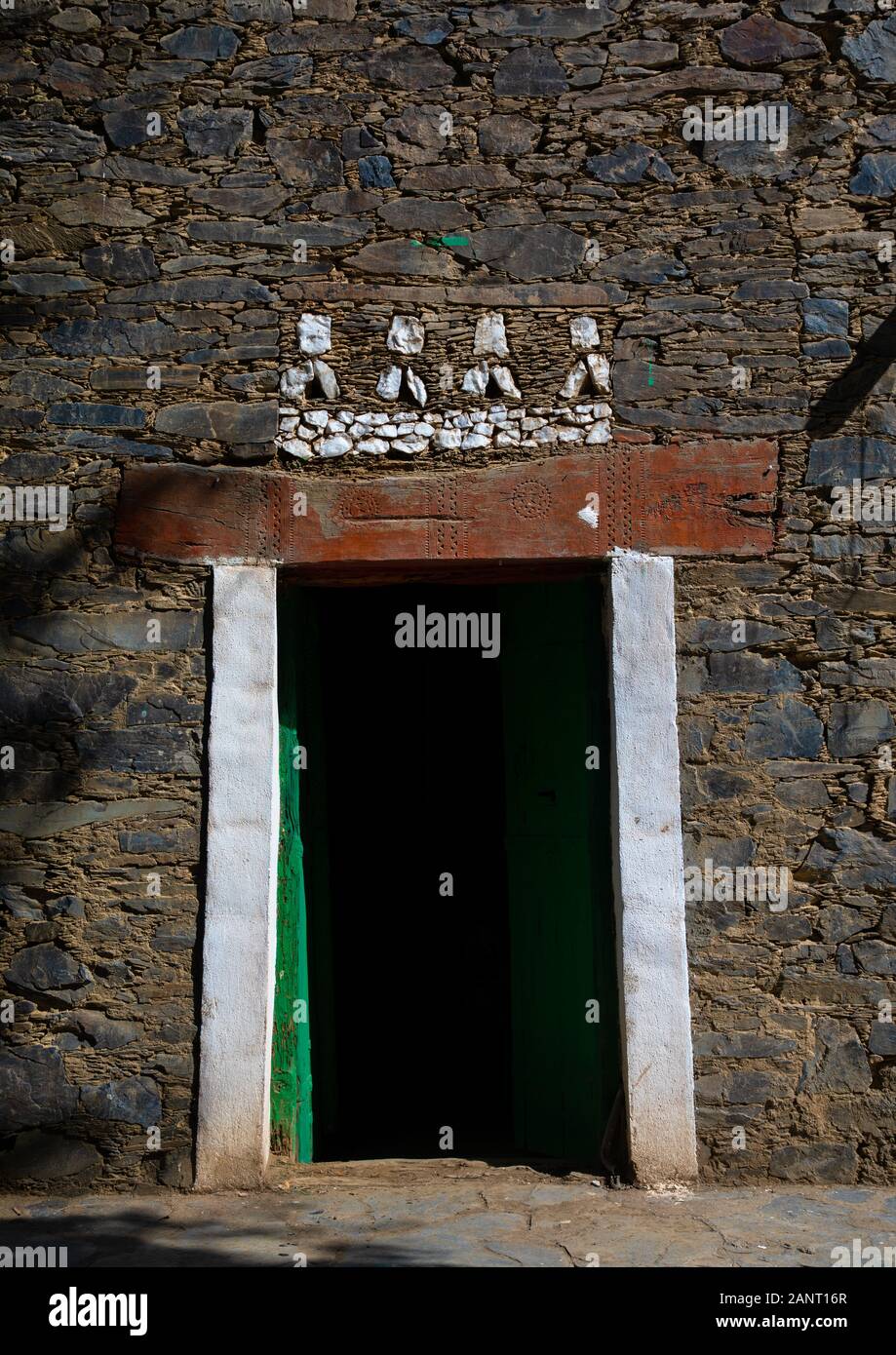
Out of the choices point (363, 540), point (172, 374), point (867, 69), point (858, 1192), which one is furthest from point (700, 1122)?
point (867, 69)

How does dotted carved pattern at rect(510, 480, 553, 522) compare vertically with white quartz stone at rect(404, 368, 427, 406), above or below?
below

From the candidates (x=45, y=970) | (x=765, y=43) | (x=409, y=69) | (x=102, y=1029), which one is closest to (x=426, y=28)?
(x=409, y=69)

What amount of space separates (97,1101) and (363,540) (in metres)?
1.95

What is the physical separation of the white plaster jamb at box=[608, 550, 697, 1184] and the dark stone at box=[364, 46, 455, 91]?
1.71 metres

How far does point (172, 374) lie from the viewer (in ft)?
13.2

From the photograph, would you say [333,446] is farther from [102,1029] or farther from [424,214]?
[102,1029]

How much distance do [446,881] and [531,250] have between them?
10.3 feet

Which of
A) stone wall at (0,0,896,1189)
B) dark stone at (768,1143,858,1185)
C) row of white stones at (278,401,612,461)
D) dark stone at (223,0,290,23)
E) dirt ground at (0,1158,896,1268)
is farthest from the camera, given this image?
dark stone at (223,0,290,23)

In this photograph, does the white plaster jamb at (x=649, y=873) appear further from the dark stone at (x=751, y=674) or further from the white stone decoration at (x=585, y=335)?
the white stone decoration at (x=585, y=335)

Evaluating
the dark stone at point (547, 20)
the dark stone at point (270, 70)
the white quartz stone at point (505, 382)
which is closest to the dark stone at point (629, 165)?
the dark stone at point (547, 20)

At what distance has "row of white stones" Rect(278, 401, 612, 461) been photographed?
398 cm

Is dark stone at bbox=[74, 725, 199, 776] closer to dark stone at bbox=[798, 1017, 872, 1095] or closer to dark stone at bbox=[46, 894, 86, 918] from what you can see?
dark stone at bbox=[46, 894, 86, 918]

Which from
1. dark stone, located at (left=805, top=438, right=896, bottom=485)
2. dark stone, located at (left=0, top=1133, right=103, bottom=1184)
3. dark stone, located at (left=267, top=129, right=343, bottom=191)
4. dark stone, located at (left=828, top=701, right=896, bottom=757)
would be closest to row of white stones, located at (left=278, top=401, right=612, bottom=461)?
dark stone, located at (left=805, top=438, right=896, bottom=485)

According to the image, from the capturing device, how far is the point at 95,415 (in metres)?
4.02
